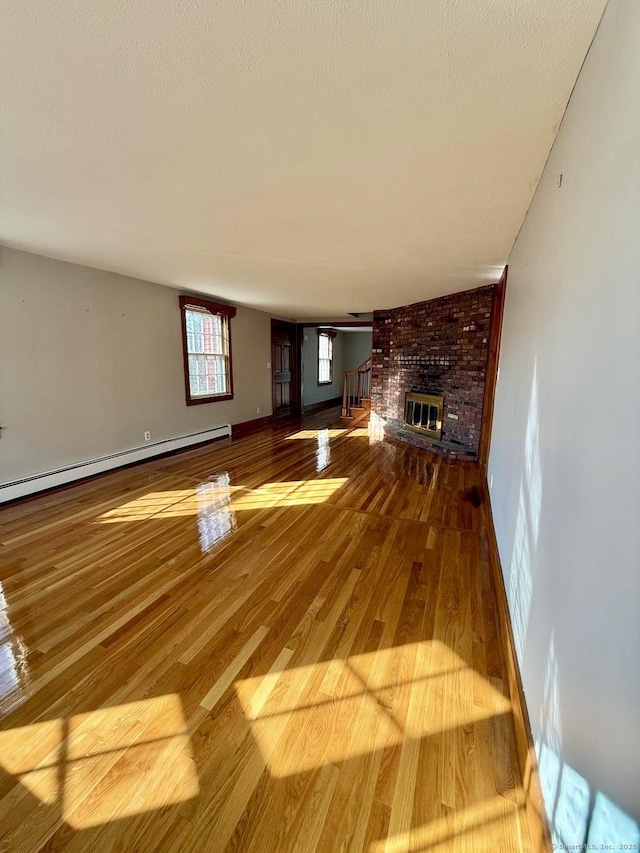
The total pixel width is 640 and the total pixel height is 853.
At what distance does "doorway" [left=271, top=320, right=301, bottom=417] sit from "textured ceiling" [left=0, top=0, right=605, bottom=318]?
15.3ft

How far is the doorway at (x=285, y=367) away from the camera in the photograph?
24.2 ft

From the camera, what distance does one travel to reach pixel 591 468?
2.70 feet

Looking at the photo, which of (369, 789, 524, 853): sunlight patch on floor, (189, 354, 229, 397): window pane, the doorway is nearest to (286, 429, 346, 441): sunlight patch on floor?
the doorway

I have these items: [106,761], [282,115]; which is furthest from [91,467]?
[282,115]

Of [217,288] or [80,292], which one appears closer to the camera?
Answer: [80,292]

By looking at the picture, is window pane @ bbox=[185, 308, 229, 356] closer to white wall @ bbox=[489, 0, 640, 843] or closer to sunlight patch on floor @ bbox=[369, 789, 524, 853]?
white wall @ bbox=[489, 0, 640, 843]

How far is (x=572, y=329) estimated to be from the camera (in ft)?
3.47

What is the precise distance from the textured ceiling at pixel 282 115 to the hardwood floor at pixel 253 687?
231cm

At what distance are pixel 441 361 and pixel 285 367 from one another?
388 cm

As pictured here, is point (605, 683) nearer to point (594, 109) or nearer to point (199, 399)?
point (594, 109)

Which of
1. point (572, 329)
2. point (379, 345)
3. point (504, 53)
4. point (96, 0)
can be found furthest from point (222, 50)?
point (379, 345)

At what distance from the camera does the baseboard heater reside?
129 inches

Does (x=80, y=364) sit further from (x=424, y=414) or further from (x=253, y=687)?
(x=424, y=414)

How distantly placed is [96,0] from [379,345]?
18.5ft
